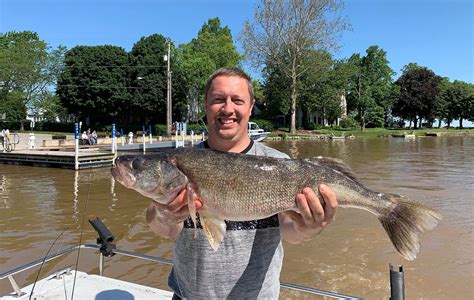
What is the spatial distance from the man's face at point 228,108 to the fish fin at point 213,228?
57 centimetres

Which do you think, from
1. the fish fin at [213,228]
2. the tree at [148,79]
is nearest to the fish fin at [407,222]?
the fish fin at [213,228]

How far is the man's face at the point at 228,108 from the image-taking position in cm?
265

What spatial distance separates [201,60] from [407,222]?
5891cm

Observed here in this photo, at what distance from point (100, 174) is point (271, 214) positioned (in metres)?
19.7

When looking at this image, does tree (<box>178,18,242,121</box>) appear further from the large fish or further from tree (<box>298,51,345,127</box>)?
the large fish

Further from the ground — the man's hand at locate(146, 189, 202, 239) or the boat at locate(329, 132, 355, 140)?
the boat at locate(329, 132, 355, 140)

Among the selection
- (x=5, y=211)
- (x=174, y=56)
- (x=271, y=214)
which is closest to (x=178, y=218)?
(x=271, y=214)

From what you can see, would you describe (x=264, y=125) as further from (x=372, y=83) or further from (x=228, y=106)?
(x=228, y=106)

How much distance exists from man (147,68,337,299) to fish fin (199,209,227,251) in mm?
99

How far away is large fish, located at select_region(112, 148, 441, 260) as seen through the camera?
2.52 metres

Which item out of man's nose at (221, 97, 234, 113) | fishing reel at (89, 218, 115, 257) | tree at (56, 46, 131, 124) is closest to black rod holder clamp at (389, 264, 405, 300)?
man's nose at (221, 97, 234, 113)

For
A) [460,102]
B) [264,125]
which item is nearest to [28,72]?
[264,125]

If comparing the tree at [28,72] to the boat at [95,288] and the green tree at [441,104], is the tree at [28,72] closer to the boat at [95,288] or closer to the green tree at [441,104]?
the boat at [95,288]

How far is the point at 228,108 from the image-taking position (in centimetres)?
264
